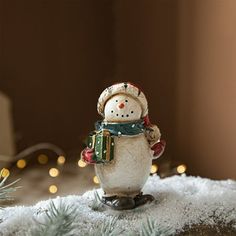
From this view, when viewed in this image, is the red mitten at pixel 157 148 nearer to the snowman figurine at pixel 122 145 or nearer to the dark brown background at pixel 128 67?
the snowman figurine at pixel 122 145

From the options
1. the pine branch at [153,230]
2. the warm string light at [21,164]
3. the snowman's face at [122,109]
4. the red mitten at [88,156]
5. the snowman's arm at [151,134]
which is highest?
the snowman's face at [122,109]

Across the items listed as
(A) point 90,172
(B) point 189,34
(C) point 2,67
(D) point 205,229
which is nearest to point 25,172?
(A) point 90,172

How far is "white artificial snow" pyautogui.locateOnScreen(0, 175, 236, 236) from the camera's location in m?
0.75

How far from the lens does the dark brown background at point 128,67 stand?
1.46m

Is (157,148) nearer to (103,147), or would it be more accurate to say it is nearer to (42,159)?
(103,147)

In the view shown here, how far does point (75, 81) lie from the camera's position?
1.82 meters

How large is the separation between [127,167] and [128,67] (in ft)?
3.32

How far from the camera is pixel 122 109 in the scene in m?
0.79

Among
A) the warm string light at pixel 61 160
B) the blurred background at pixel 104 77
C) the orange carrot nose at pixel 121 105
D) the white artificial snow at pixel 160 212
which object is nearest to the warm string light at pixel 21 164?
the blurred background at pixel 104 77

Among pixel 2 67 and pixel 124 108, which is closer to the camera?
pixel 124 108

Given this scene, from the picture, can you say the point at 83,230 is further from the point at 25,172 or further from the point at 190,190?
the point at 25,172

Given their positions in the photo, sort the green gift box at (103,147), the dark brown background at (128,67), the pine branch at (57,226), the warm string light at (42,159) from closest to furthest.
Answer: the pine branch at (57,226)
the green gift box at (103,147)
the dark brown background at (128,67)
the warm string light at (42,159)

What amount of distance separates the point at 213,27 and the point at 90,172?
0.56 m

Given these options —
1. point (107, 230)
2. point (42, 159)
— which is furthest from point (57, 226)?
point (42, 159)
